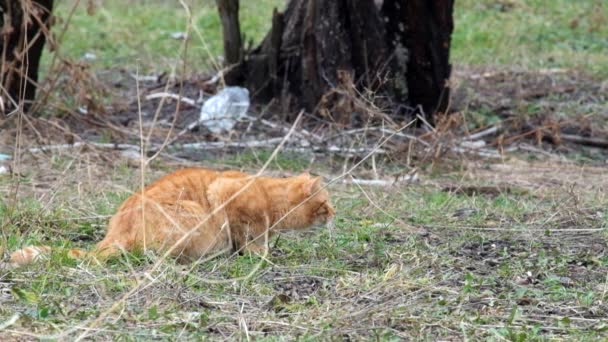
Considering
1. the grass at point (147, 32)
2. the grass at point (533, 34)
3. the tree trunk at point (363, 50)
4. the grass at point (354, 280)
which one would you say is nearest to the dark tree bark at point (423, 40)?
the tree trunk at point (363, 50)

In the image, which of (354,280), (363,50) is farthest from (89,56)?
(354,280)

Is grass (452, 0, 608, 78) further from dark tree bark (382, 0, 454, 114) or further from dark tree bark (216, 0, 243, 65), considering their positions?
dark tree bark (216, 0, 243, 65)

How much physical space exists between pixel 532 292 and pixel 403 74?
4894 mm

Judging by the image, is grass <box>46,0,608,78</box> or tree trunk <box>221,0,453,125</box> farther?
grass <box>46,0,608,78</box>

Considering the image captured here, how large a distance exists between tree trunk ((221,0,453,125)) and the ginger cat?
331 cm

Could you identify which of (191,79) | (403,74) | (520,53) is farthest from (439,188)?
(520,53)

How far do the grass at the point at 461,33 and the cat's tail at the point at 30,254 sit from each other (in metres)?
6.30

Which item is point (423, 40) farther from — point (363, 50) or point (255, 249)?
point (255, 249)

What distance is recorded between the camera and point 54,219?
5684 mm

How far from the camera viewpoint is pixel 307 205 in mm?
5551

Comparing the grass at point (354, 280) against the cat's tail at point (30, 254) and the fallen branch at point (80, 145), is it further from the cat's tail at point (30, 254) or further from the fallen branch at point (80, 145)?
the fallen branch at point (80, 145)

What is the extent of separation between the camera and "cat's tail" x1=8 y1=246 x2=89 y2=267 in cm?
464

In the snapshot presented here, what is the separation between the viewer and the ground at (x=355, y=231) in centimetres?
399

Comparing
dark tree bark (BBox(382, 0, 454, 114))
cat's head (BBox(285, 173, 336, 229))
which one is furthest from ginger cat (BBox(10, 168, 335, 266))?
dark tree bark (BBox(382, 0, 454, 114))
